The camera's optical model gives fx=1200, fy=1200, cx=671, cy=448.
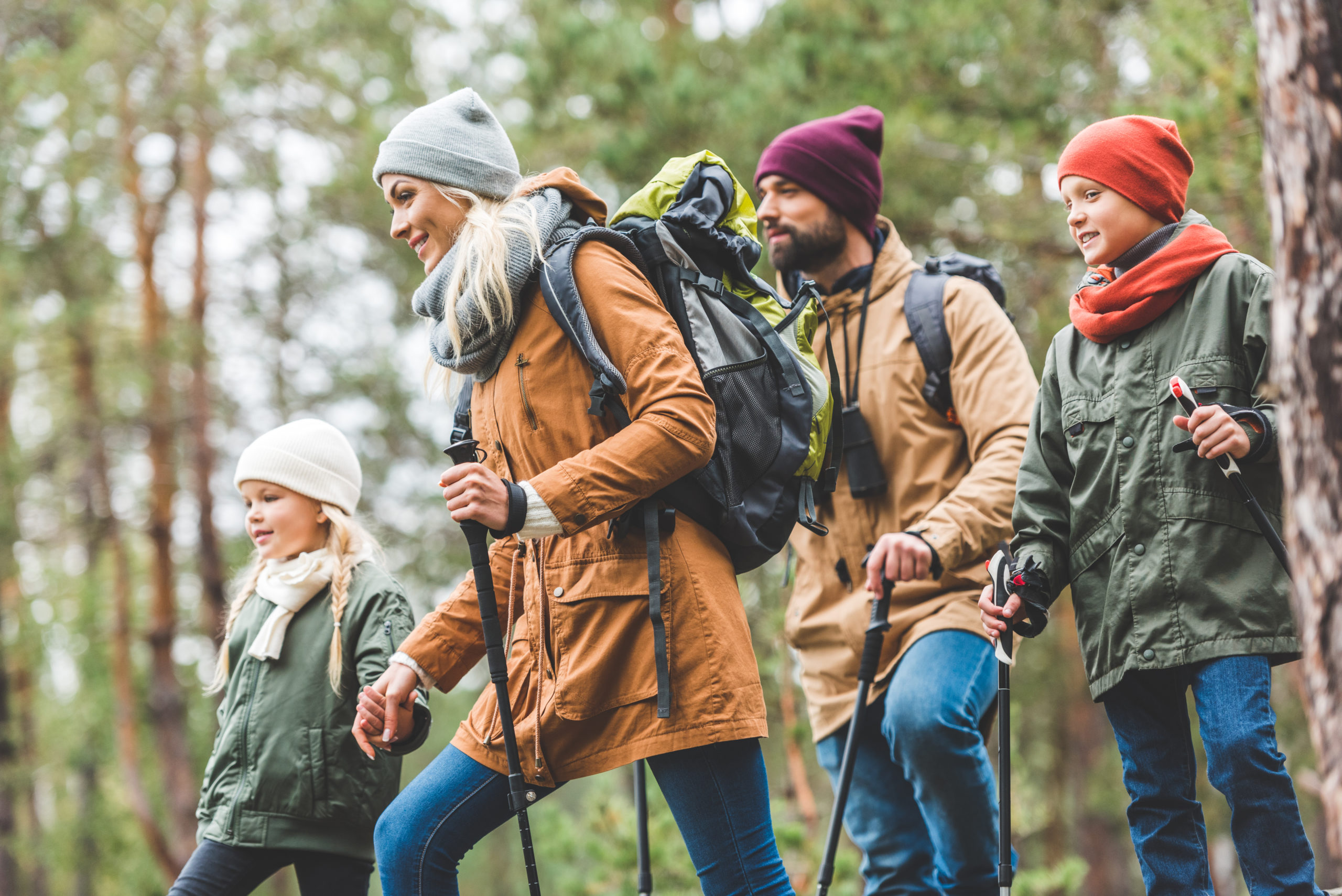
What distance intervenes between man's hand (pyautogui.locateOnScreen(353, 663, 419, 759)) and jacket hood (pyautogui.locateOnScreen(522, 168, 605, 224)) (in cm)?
122

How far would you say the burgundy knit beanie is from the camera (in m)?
3.98

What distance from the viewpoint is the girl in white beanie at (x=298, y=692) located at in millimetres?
3412

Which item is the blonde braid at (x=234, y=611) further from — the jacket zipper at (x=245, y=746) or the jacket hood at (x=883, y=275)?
the jacket hood at (x=883, y=275)

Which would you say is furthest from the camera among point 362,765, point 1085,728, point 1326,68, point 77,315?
point 1085,728

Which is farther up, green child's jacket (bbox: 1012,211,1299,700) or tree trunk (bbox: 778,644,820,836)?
green child's jacket (bbox: 1012,211,1299,700)

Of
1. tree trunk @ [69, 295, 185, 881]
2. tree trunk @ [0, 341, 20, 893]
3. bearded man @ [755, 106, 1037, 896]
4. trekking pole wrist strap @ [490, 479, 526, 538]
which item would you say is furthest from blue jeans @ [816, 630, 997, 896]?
tree trunk @ [0, 341, 20, 893]

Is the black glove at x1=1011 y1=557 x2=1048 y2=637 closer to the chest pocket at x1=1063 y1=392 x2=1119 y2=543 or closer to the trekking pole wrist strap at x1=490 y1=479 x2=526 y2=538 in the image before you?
the chest pocket at x1=1063 y1=392 x2=1119 y2=543

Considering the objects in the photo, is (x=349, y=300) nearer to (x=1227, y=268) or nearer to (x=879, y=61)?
(x=879, y=61)

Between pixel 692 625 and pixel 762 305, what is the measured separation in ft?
2.85

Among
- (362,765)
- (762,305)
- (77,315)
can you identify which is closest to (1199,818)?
(762,305)

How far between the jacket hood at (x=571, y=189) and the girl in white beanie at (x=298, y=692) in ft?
4.45

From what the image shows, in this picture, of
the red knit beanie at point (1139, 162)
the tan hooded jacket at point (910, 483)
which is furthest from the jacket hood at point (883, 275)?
the red knit beanie at point (1139, 162)

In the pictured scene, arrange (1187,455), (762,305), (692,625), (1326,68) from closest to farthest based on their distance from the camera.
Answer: (1326,68)
(692,625)
(1187,455)
(762,305)

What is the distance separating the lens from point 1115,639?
2.77 m
